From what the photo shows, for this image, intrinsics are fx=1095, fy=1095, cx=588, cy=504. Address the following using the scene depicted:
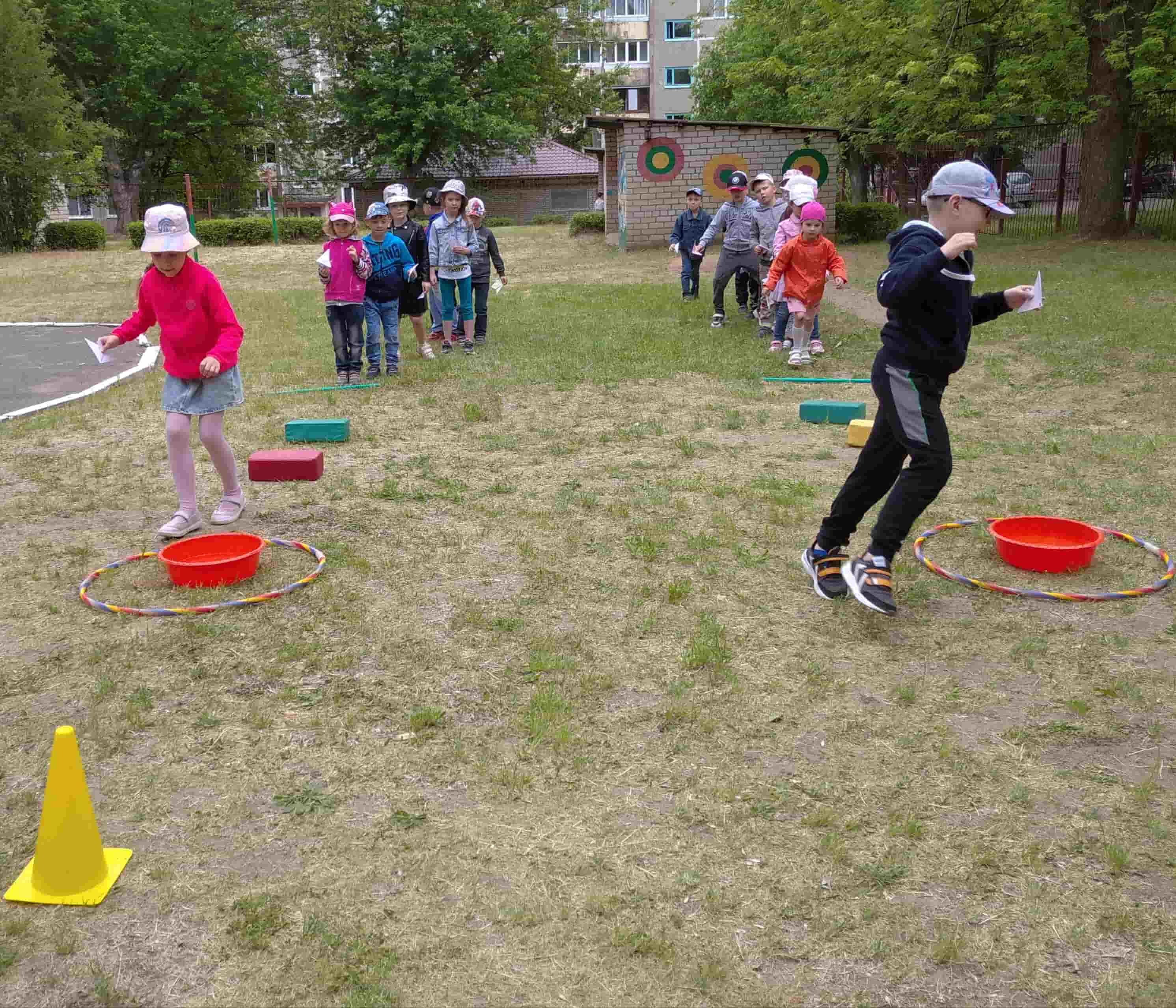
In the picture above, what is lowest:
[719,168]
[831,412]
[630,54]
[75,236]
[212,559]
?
[212,559]

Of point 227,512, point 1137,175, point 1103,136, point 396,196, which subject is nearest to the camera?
point 227,512

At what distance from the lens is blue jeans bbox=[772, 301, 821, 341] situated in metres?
12.1

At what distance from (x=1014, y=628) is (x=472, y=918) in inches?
119

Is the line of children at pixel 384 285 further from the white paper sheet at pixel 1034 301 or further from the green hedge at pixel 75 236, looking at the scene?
the green hedge at pixel 75 236

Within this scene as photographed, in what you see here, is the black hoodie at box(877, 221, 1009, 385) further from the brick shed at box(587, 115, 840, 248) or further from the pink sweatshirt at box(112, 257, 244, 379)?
the brick shed at box(587, 115, 840, 248)

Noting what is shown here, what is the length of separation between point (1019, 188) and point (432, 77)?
88.6ft

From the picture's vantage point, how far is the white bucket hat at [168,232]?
589 cm

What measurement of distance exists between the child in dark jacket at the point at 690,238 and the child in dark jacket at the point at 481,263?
130 inches

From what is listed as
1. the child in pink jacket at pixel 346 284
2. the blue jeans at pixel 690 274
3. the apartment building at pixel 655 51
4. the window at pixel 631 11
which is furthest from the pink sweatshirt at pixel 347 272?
the window at pixel 631 11

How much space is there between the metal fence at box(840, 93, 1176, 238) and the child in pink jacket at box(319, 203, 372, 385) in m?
20.2

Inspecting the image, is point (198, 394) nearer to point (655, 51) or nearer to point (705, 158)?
point (705, 158)

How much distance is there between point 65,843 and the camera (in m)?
3.06

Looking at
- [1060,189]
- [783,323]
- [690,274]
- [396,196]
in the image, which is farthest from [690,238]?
[1060,189]

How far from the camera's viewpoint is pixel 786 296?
11.7 m
